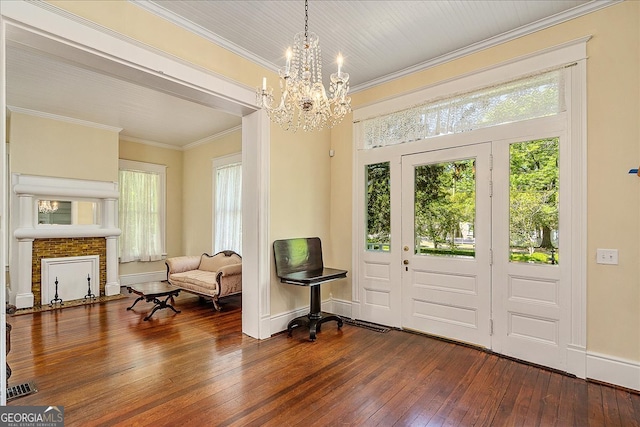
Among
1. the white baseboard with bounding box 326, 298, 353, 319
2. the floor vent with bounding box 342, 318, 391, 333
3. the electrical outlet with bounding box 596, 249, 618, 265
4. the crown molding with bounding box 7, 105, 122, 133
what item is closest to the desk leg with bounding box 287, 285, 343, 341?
the floor vent with bounding box 342, 318, 391, 333

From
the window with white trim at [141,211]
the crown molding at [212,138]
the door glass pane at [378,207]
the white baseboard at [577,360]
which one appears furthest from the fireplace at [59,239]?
the white baseboard at [577,360]

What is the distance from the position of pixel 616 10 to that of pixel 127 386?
5060 mm

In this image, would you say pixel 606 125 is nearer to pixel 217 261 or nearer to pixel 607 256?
pixel 607 256

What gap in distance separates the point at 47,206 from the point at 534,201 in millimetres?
6991

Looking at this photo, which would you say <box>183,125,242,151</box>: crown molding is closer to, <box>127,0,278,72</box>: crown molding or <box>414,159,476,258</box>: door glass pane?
<box>127,0,278,72</box>: crown molding

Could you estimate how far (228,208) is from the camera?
634cm

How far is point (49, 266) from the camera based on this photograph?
5.24m

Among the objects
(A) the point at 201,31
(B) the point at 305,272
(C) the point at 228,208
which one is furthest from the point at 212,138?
(B) the point at 305,272

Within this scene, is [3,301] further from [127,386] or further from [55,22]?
[55,22]

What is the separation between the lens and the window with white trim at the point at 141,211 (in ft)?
21.7

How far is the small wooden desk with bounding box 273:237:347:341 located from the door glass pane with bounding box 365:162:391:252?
62 centimetres

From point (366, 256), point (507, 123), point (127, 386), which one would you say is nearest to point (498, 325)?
point (366, 256)

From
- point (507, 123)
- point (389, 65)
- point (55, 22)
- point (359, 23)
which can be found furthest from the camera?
point (389, 65)

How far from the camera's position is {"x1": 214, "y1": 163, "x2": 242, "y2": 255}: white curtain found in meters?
6.13
